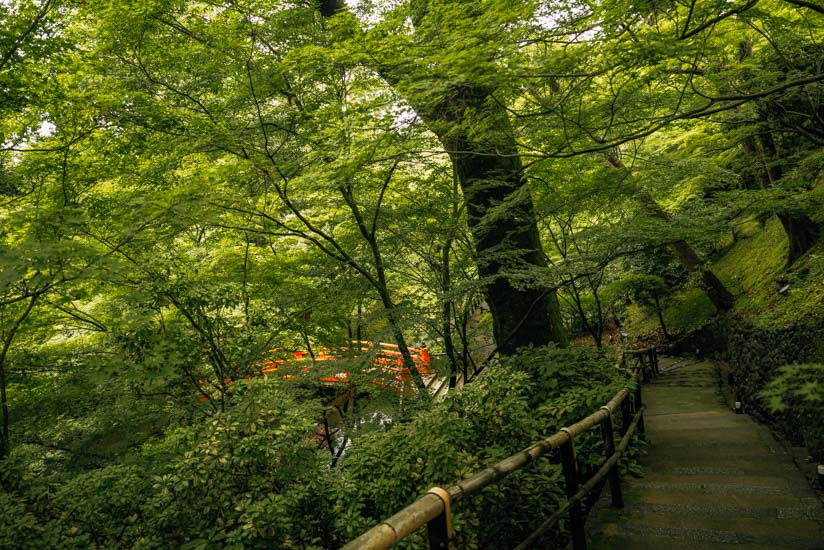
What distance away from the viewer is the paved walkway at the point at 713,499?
300 cm

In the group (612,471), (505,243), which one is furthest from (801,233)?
(612,471)

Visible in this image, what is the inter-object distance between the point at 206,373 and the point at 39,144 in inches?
132

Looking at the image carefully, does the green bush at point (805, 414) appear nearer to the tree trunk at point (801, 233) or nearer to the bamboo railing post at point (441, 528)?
the bamboo railing post at point (441, 528)

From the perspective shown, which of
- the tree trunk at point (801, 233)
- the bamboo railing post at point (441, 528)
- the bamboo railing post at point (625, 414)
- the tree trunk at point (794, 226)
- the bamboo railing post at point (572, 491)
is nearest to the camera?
the bamboo railing post at point (441, 528)

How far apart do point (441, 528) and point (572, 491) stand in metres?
1.37

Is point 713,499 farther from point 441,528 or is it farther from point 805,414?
point 441,528

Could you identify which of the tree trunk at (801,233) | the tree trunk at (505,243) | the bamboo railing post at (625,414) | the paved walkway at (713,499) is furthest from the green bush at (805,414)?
the tree trunk at (801,233)

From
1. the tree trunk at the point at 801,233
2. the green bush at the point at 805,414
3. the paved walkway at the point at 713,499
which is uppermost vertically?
the tree trunk at the point at 801,233

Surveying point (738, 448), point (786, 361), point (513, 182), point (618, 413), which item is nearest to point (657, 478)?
point (618, 413)

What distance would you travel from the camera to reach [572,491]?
298 centimetres

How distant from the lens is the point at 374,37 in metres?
4.27

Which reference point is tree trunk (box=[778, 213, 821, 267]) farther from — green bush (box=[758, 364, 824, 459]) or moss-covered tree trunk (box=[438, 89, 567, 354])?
moss-covered tree trunk (box=[438, 89, 567, 354])

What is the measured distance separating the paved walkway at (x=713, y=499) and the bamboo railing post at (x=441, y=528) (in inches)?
66.8

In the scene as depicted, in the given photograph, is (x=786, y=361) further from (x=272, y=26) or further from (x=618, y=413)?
(x=272, y=26)
